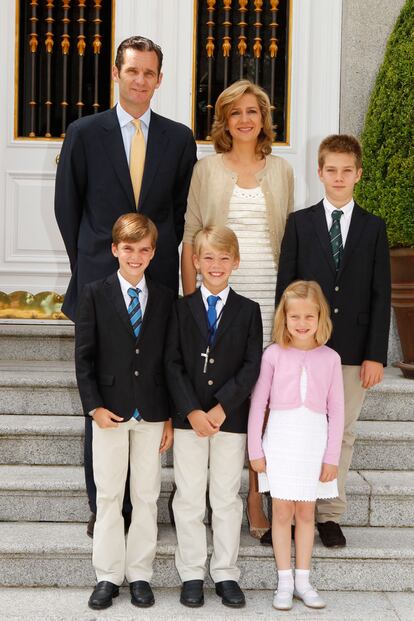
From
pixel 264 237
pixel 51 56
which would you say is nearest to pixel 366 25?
pixel 51 56

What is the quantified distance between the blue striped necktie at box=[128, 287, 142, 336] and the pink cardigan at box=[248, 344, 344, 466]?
0.49 meters

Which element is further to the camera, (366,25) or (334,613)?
(366,25)

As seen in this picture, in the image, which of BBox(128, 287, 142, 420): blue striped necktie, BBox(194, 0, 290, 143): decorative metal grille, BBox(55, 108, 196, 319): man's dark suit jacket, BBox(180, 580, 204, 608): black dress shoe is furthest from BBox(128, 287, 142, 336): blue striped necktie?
BBox(194, 0, 290, 143): decorative metal grille

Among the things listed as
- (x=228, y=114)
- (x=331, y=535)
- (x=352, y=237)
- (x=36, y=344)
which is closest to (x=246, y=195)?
(x=228, y=114)

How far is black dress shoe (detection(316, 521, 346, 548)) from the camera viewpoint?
343 cm

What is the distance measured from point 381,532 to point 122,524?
1159 mm

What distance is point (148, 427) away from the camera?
126 inches

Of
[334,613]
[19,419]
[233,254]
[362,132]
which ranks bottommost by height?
[334,613]

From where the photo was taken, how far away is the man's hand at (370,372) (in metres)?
3.36

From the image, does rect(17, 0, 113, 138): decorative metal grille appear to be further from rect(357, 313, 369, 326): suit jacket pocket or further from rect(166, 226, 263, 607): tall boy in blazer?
rect(357, 313, 369, 326): suit jacket pocket

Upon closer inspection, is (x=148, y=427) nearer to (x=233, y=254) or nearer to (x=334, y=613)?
(x=233, y=254)

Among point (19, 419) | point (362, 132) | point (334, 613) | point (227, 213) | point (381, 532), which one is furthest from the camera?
point (362, 132)

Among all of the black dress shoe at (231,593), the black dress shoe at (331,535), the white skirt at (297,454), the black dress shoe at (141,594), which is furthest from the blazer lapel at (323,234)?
the black dress shoe at (141,594)

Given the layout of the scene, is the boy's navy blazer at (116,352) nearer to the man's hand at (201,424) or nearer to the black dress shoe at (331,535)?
the man's hand at (201,424)
